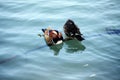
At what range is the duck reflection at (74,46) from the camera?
1204 cm

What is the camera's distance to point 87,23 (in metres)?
14.3

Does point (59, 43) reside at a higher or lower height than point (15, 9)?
lower

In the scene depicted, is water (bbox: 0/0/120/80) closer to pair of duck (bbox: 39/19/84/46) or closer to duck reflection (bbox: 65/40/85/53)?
duck reflection (bbox: 65/40/85/53)

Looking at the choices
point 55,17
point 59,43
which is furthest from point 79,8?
point 59,43

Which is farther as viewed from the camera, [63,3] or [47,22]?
[63,3]

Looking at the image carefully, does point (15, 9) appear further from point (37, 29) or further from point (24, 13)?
point (37, 29)

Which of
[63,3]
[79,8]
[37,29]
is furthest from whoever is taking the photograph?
[63,3]

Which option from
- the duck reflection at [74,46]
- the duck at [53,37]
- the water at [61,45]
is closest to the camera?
the water at [61,45]

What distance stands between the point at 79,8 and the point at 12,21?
4.11 m

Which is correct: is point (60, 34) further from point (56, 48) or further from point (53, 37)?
point (56, 48)

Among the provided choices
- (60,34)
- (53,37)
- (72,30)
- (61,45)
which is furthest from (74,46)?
(53,37)

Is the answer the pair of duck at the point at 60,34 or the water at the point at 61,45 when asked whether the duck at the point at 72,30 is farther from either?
the water at the point at 61,45

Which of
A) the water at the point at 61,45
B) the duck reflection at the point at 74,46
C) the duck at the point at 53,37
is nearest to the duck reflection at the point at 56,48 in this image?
the water at the point at 61,45

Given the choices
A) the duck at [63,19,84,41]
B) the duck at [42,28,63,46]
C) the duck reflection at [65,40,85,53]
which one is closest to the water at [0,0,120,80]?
the duck reflection at [65,40,85,53]
